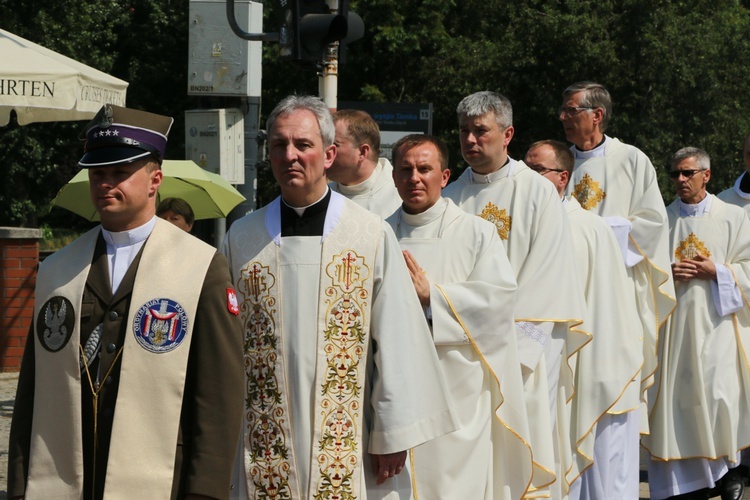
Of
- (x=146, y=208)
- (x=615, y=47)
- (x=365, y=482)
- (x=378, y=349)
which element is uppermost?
(x=615, y=47)

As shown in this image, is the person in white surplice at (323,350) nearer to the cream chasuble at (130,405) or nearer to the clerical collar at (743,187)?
the cream chasuble at (130,405)

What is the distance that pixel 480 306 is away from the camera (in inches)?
222

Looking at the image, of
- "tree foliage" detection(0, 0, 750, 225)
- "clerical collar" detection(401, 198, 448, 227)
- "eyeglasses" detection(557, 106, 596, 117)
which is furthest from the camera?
"tree foliage" detection(0, 0, 750, 225)

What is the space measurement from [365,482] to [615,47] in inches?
820

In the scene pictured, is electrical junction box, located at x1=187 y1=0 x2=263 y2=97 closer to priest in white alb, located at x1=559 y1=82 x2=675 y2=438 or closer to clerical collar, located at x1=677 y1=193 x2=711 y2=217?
priest in white alb, located at x1=559 y1=82 x2=675 y2=438

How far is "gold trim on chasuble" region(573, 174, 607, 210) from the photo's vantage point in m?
8.59

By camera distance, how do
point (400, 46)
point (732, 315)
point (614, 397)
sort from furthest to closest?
point (400, 46)
point (732, 315)
point (614, 397)

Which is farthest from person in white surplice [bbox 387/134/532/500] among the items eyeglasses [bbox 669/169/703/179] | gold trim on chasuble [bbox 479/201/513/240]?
eyeglasses [bbox 669/169/703/179]

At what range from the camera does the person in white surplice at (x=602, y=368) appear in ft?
25.4

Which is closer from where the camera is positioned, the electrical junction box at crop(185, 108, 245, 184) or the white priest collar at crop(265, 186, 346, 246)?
the white priest collar at crop(265, 186, 346, 246)

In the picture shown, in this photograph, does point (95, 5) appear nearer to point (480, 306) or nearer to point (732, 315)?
point (732, 315)

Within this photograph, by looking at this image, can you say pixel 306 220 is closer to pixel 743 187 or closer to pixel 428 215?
pixel 428 215

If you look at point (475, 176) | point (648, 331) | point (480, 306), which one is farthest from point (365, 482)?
point (648, 331)

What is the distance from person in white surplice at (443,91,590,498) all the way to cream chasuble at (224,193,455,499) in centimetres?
192
